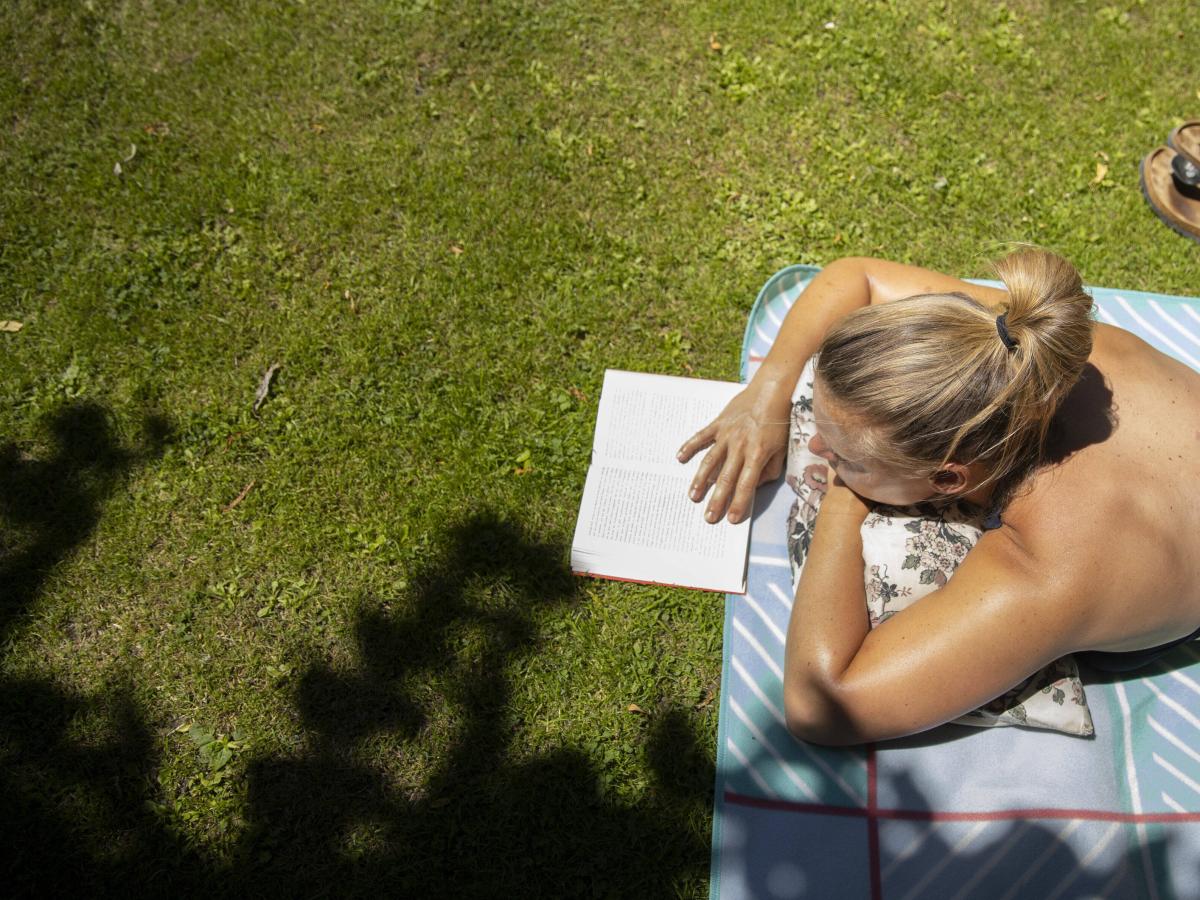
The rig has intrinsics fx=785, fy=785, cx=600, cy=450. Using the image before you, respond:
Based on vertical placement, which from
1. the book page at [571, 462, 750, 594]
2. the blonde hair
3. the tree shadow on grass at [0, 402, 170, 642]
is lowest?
the book page at [571, 462, 750, 594]

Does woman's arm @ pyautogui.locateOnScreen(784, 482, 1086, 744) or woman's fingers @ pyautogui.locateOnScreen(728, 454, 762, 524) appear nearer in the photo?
woman's arm @ pyautogui.locateOnScreen(784, 482, 1086, 744)

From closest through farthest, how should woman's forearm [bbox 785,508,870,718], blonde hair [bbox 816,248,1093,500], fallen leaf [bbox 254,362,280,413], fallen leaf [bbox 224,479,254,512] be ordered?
blonde hair [bbox 816,248,1093,500] < woman's forearm [bbox 785,508,870,718] < fallen leaf [bbox 224,479,254,512] < fallen leaf [bbox 254,362,280,413]

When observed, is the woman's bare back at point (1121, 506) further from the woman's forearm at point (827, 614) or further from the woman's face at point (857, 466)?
the woman's forearm at point (827, 614)

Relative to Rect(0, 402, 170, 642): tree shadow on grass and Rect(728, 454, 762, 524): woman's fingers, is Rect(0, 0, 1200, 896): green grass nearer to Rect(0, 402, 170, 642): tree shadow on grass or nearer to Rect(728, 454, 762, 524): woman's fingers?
Rect(0, 402, 170, 642): tree shadow on grass

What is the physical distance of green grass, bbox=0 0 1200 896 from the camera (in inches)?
109

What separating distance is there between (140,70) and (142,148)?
21.9 inches

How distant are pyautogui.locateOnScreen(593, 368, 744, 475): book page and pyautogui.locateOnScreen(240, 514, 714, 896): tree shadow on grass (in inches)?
31.5

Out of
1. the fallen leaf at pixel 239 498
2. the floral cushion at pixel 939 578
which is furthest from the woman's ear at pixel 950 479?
the fallen leaf at pixel 239 498

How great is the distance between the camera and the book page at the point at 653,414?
10.8 ft

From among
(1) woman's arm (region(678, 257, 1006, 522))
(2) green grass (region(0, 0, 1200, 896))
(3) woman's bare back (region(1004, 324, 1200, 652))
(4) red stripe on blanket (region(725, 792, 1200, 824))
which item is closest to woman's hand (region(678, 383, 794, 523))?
(1) woman's arm (region(678, 257, 1006, 522))

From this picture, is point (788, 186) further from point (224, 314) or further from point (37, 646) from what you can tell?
point (37, 646)

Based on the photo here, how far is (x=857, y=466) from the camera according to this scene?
2332 mm

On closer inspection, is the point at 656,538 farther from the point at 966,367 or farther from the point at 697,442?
the point at 966,367

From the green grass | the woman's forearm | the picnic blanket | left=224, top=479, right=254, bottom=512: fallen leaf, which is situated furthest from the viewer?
left=224, top=479, right=254, bottom=512: fallen leaf
